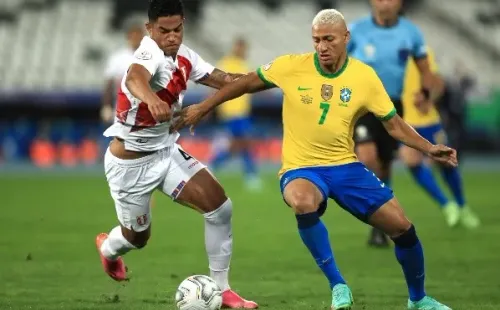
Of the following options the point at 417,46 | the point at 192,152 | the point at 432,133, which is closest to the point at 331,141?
the point at 417,46

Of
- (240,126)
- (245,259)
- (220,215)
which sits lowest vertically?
(240,126)

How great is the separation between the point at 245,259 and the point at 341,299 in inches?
143

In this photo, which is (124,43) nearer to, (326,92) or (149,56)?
(149,56)

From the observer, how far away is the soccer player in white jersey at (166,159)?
762cm

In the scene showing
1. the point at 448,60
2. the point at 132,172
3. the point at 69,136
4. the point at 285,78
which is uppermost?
the point at 285,78

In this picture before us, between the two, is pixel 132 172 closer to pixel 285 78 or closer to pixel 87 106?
pixel 285 78

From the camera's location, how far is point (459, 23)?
3412 centimetres

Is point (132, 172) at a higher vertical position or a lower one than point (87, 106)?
higher

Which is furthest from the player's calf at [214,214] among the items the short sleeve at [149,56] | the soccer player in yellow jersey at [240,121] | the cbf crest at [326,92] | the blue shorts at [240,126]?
the blue shorts at [240,126]

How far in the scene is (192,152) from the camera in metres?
26.8

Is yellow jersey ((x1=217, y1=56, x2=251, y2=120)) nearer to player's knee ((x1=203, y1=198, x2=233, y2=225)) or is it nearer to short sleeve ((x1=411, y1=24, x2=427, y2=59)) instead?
short sleeve ((x1=411, y1=24, x2=427, y2=59))

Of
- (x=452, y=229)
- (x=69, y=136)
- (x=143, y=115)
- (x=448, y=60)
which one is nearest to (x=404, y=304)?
(x=143, y=115)

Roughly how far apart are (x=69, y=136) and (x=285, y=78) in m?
21.2

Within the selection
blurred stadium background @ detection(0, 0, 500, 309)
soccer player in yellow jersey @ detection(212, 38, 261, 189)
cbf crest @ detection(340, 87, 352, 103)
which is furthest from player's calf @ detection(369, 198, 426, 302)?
soccer player in yellow jersey @ detection(212, 38, 261, 189)
